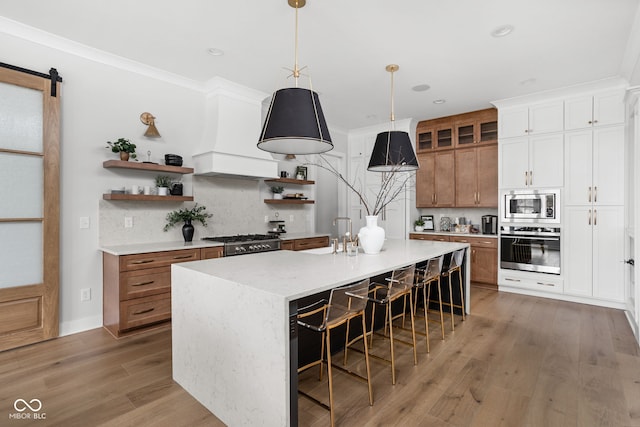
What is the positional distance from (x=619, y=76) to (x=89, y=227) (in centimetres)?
598

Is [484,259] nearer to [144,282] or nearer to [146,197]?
[144,282]

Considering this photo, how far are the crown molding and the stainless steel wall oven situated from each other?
4.67 metres

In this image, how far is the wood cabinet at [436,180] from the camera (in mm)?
5562

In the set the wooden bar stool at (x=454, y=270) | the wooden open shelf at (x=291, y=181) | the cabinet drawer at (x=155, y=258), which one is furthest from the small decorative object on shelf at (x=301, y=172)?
the wooden bar stool at (x=454, y=270)

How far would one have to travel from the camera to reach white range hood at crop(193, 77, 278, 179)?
400cm

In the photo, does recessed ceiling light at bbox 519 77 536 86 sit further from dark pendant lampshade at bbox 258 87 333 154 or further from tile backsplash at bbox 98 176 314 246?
tile backsplash at bbox 98 176 314 246

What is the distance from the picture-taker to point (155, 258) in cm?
324

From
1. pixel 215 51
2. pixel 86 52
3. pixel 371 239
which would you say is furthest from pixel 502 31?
pixel 86 52

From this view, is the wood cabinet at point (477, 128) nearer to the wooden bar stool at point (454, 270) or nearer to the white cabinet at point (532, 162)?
the white cabinet at point (532, 162)

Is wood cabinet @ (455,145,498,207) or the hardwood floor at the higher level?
wood cabinet @ (455,145,498,207)

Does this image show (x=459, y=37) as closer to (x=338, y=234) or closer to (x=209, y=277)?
(x=209, y=277)

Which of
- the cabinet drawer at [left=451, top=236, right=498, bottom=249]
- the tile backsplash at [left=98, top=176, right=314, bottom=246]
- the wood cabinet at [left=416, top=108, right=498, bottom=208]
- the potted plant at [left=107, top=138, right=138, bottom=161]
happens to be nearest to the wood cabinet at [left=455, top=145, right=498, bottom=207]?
the wood cabinet at [left=416, top=108, right=498, bottom=208]

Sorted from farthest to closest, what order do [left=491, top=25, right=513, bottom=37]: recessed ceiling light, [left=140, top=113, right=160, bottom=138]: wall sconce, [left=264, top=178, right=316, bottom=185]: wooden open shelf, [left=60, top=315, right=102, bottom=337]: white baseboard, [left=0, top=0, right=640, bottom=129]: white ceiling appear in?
[left=264, top=178, right=316, bottom=185]: wooden open shelf
[left=140, top=113, right=160, bottom=138]: wall sconce
[left=60, top=315, right=102, bottom=337]: white baseboard
[left=491, top=25, right=513, bottom=37]: recessed ceiling light
[left=0, top=0, right=640, bottom=129]: white ceiling

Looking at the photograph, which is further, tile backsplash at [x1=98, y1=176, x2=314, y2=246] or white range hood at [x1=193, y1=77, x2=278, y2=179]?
white range hood at [x1=193, y1=77, x2=278, y2=179]
